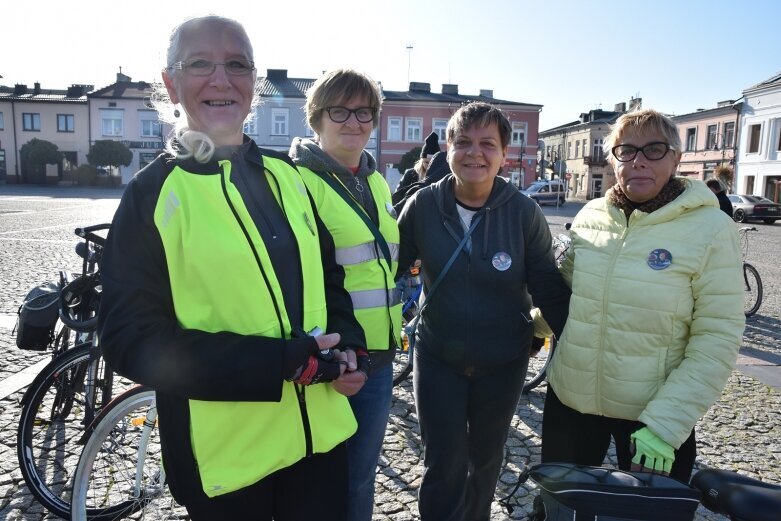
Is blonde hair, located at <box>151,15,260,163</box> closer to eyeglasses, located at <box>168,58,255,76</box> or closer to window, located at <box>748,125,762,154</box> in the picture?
eyeglasses, located at <box>168,58,255,76</box>

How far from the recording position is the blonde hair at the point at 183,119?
1521 mm

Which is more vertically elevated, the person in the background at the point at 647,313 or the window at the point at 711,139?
the window at the point at 711,139

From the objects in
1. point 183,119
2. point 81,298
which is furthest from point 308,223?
point 81,298

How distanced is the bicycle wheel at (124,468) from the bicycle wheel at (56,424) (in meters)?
0.30

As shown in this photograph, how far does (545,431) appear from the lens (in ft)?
8.00

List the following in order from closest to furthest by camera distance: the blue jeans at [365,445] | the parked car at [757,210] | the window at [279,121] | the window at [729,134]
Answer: the blue jeans at [365,445] → the parked car at [757,210] → the window at [729,134] → the window at [279,121]

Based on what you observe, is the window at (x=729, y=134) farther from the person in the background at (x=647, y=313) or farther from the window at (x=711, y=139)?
the person in the background at (x=647, y=313)

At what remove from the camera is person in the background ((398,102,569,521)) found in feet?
7.89

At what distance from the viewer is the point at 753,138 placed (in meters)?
38.5

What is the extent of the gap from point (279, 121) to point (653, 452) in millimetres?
46252

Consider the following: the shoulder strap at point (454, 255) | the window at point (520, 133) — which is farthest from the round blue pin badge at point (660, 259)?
the window at point (520, 133)

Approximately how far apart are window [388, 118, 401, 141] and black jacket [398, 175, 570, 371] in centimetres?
4564

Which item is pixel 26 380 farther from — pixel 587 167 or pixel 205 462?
pixel 587 167

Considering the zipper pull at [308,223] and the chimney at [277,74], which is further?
the chimney at [277,74]
